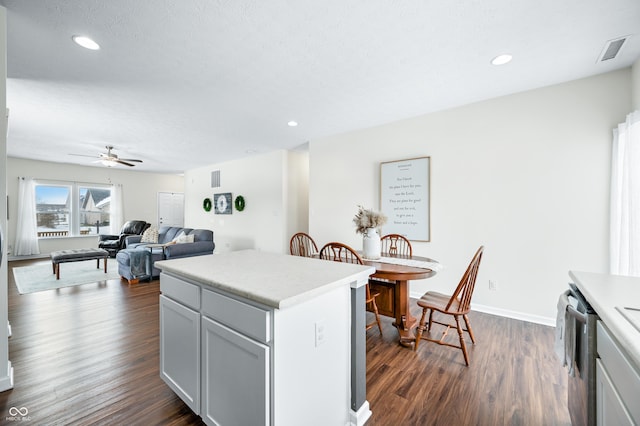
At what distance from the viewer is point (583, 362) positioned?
1.10m

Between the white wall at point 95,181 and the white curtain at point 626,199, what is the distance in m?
10.4

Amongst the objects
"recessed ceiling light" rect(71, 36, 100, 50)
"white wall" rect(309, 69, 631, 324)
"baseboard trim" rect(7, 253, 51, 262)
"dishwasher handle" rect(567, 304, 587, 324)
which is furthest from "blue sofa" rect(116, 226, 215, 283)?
"dishwasher handle" rect(567, 304, 587, 324)

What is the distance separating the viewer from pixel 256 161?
6.30 meters

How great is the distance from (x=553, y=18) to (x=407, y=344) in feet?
9.03

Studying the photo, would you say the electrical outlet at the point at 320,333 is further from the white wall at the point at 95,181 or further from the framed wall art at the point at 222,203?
the white wall at the point at 95,181

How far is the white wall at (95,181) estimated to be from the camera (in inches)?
255

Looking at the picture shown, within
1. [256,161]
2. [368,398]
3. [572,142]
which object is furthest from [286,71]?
[256,161]

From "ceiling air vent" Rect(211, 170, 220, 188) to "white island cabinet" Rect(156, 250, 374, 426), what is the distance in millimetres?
6008

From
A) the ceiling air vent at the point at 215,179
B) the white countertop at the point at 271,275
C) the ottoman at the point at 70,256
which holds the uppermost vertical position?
the ceiling air vent at the point at 215,179

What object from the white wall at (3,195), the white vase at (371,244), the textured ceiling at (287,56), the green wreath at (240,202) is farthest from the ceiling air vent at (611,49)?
the green wreath at (240,202)

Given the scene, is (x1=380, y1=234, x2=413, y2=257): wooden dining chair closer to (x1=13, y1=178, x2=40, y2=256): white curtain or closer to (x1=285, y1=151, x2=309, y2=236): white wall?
(x1=285, y1=151, x2=309, y2=236): white wall

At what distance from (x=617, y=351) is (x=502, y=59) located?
246 cm

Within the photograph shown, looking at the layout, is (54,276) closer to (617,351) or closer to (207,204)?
(207,204)

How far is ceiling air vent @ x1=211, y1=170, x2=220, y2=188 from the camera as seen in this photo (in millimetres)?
7309
